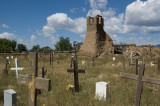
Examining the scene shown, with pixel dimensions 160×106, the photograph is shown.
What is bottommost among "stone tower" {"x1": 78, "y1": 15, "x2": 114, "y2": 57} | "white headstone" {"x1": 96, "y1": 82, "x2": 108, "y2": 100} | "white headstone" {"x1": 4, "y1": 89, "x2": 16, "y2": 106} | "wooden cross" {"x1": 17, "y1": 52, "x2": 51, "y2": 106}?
"white headstone" {"x1": 96, "y1": 82, "x2": 108, "y2": 100}

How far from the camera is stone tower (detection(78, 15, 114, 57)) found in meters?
28.9

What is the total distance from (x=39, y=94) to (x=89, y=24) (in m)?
25.8

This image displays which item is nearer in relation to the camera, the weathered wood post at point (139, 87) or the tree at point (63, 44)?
the weathered wood post at point (139, 87)

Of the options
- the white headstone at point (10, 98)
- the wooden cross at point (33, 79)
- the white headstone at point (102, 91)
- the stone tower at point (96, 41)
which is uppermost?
the stone tower at point (96, 41)

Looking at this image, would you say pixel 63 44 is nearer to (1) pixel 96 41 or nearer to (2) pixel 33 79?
(1) pixel 96 41

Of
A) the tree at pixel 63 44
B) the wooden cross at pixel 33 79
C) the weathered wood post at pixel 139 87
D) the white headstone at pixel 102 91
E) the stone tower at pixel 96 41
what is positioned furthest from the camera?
the tree at pixel 63 44

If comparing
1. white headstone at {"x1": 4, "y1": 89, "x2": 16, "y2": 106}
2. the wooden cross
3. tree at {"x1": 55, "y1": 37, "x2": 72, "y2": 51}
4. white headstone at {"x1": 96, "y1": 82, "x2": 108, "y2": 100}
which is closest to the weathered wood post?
white headstone at {"x1": 96, "y1": 82, "x2": 108, "y2": 100}

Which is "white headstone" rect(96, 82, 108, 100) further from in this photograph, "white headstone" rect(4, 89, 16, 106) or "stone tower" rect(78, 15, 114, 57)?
"stone tower" rect(78, 15, 114, 57)

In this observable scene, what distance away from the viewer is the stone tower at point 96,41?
28922 mm

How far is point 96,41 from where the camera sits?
1144 inches

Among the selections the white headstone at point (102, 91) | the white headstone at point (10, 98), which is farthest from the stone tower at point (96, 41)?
the white headstone at point (10, 98)

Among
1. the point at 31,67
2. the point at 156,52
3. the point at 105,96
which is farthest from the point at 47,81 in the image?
the point at 156,52

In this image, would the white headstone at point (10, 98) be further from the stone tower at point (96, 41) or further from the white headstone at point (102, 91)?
the stone tower at point (96, 41)

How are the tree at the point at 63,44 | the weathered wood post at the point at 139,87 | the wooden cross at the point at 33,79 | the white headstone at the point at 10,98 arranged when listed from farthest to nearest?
1. the tree at the point at 63,44
2. the weathered wood post at the point at 139,87
3. the white headstone at the point at 10,98
4. the wooden cross at the point at 33,79
